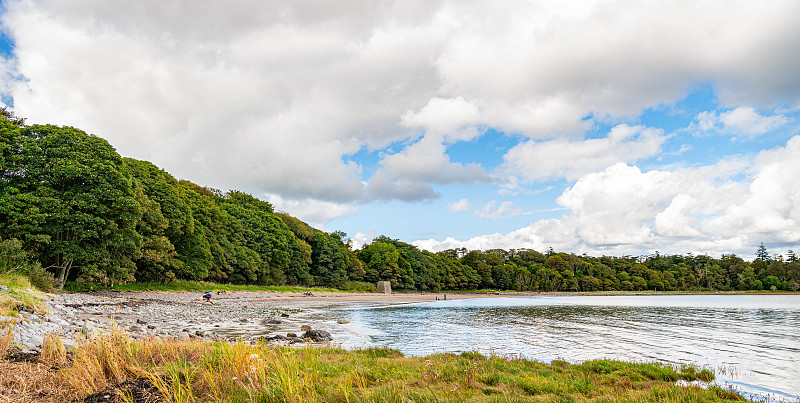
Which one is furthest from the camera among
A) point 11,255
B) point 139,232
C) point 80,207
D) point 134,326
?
point 139,232

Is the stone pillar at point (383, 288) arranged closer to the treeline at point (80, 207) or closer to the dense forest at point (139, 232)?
the dense forest at point (139, 232)

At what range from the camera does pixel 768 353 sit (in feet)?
53.0

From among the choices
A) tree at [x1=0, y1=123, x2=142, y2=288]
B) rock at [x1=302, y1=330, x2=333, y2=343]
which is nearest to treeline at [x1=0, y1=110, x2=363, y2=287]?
tree at [x1=0, y1=123, x2=142, y2=288]

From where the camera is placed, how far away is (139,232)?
130ft

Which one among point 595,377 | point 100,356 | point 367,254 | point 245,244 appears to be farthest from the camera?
point 367,254

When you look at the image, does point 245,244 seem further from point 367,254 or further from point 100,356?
point 100,356

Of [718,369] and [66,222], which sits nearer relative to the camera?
[718,369]

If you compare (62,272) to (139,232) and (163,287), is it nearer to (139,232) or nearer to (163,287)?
(139,232)

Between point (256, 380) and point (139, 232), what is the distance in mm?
41289

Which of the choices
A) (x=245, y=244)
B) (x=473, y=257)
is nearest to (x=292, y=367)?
(x=245, y=244)

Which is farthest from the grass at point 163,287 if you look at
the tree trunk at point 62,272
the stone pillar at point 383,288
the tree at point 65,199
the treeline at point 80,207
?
the stone pillar at point 383,288

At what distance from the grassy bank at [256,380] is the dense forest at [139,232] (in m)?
11.5

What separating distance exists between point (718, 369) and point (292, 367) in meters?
13.1

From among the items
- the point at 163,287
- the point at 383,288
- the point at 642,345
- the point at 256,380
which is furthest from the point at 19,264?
the point at 383,288
